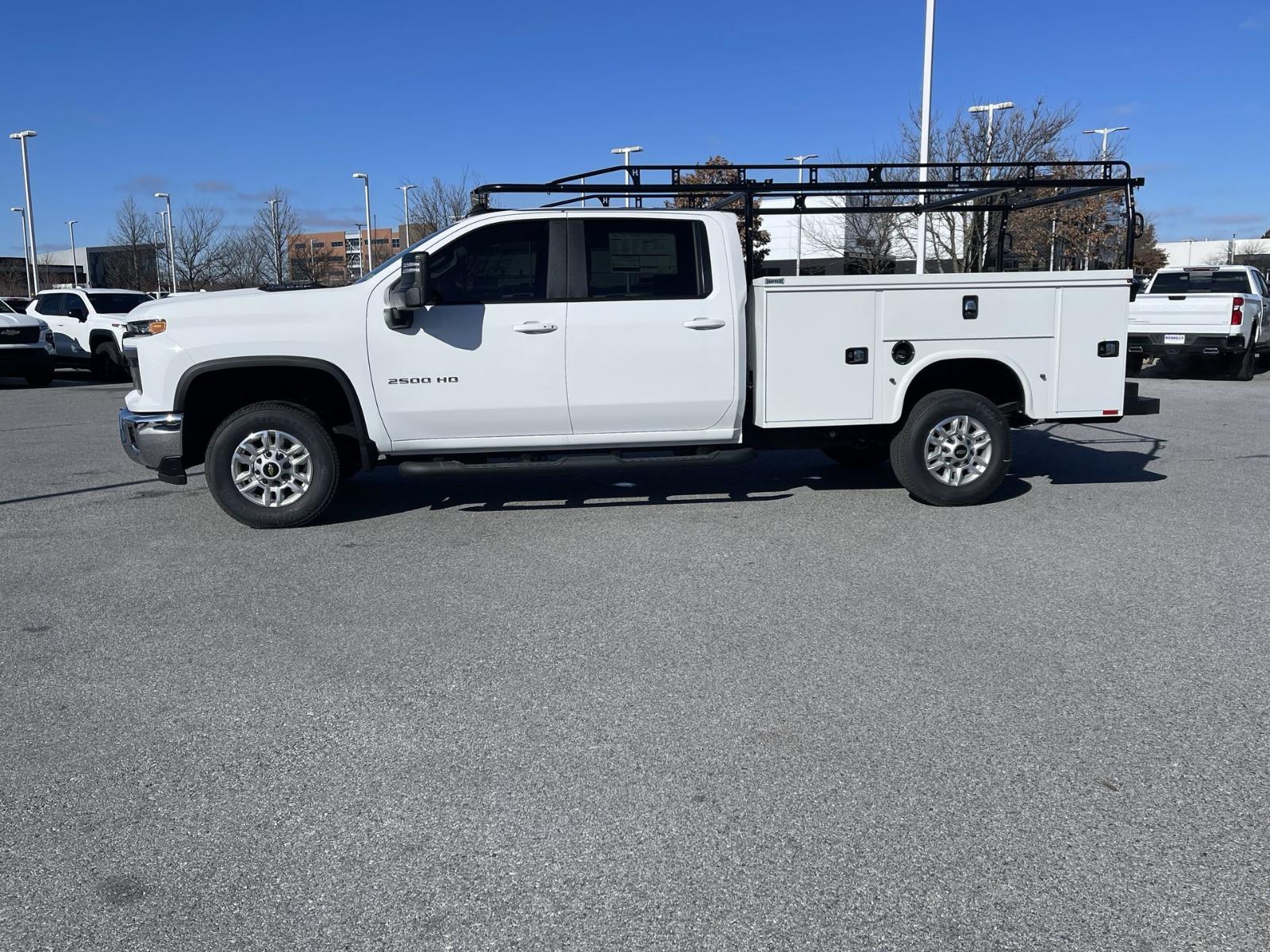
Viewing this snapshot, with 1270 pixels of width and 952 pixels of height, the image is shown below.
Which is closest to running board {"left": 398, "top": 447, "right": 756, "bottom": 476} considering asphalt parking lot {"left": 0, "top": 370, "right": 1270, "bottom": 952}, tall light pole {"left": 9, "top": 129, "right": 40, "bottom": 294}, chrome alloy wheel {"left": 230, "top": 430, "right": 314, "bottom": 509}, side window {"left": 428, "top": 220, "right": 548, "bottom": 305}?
asphalt parking lot {"left": 0, "top": 370, "right": 1270, "bottom": 952}

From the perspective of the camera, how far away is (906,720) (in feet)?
13.9

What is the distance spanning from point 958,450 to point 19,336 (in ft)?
59.9

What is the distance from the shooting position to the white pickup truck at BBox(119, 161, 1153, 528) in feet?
24.0

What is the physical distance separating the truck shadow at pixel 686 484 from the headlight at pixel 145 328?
1.68 m

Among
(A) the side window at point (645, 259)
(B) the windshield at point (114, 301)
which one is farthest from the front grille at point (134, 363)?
(B) the windshield at point (114, 301)

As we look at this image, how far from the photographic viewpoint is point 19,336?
2016 centimetres

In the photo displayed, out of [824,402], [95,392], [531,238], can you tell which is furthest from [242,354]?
[95,392]

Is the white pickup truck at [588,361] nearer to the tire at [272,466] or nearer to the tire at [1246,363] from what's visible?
the tire at [272,466]

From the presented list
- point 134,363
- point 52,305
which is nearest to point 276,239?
point 52,305

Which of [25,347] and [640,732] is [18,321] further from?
[640,732]

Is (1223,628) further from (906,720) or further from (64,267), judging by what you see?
(64,267)

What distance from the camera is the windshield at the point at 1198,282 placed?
19141 mm

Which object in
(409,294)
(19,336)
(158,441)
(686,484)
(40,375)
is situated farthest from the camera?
(40,375)

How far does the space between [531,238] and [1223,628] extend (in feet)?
15.5
